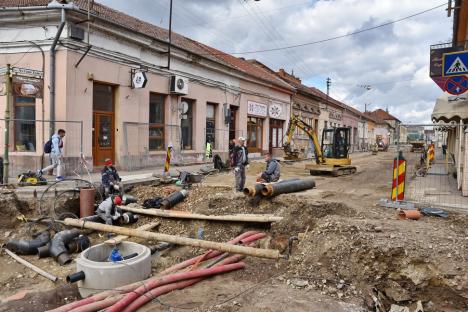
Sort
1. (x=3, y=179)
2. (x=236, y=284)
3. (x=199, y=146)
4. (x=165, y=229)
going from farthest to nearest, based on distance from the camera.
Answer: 1. (x=199, y=146)
2. (x=3, y=179)
3. (x=165, y=229)
4. (x=236, y=284)

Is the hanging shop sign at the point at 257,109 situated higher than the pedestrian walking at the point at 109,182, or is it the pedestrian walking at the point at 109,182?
the hanging shop sign at the point at 257,109

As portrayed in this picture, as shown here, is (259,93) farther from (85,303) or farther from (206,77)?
(85,303)

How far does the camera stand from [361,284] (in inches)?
199

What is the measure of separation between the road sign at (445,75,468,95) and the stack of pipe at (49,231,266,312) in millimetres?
5768

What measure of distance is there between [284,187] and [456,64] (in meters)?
4.63

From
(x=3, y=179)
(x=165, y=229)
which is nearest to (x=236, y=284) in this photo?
(x=165, y=229)

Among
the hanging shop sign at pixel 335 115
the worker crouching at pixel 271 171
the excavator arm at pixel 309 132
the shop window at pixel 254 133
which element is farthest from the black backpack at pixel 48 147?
the hanging shop sign at pixel 335 115

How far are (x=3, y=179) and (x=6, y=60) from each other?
16.2 ft

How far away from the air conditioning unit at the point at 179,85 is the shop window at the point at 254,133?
309 inches

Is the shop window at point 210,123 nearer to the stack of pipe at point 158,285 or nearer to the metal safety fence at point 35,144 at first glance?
the metal safety fence at point 35,144

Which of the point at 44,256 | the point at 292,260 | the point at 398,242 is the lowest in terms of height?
the point at 44,256

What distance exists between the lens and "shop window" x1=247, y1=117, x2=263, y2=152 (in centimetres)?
2500

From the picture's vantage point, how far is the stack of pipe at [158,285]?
469 cm

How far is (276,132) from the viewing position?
28.7m
